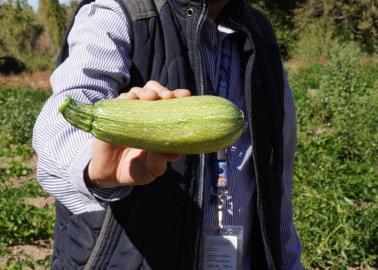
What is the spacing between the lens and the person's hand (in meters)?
1.42

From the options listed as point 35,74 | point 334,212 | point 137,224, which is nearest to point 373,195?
point 334,212

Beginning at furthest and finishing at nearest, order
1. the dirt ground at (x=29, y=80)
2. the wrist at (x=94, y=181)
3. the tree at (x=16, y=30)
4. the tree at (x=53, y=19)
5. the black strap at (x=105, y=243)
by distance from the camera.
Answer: the tree at (x=16, y=30) < the tree at (x=53, y=19) < the dirt ground at (x=29, y=80) < the black strap at (x=105, y=243) < the wrist at (x=94, y=181)

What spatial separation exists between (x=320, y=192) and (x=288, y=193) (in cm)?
341

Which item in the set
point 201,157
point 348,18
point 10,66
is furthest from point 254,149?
point 10,66

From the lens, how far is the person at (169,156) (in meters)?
1.60

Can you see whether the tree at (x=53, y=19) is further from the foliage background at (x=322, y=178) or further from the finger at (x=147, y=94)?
the finger at (x=147, y=94)

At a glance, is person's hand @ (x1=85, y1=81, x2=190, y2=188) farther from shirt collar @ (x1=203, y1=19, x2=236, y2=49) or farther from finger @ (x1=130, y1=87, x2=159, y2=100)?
shirt collar @ (x1=203, y1=19, x2=236, y2=49)

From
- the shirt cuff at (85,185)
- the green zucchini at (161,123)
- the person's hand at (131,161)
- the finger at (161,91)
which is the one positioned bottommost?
the shirt cuff at (85,185)

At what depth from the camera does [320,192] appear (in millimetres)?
5695

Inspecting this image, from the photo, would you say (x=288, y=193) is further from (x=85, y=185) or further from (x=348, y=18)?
(x=348, y=18)

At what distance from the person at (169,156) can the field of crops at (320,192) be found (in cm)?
262

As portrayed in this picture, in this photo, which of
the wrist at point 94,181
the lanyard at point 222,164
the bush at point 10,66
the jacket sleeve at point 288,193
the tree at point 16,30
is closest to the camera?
the wrist at point 94,181

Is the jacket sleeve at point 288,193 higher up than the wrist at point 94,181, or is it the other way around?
the wrist at point 94,181

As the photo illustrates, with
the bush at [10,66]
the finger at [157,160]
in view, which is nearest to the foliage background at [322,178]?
the finger at [157,160]
